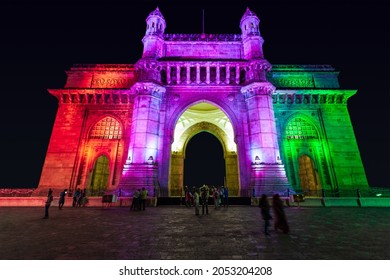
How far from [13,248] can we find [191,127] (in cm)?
2621

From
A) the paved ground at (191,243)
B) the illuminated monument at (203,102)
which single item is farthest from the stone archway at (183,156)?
the paved ground at (191,243)

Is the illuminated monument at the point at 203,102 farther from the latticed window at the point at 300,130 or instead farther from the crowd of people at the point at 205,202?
the crowd of people at the point at 205,202

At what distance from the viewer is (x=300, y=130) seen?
23719 mm

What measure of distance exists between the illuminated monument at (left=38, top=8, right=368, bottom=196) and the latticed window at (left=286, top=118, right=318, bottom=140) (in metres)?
0.11

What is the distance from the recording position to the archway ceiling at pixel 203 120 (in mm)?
28906

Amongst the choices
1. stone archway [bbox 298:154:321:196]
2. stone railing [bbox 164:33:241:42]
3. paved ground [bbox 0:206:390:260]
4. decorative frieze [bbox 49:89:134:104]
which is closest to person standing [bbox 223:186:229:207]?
paved ground [bbox 0:206:390:260]

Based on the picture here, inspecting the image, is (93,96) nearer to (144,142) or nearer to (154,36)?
(154,36)

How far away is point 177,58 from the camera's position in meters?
22.8

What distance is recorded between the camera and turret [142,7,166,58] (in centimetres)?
2262

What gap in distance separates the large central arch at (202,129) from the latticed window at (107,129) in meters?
7.50

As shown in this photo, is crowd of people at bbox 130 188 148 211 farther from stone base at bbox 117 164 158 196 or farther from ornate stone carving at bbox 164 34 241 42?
ornate stone carving at bbox 164 34 241 42

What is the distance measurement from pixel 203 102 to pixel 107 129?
11.2 metres

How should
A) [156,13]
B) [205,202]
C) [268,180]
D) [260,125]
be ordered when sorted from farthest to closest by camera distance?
[156,13] < [260,125] < [268,180] < [205,202]

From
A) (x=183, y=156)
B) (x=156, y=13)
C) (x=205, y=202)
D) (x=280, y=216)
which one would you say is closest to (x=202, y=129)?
(x=183, y=156)
